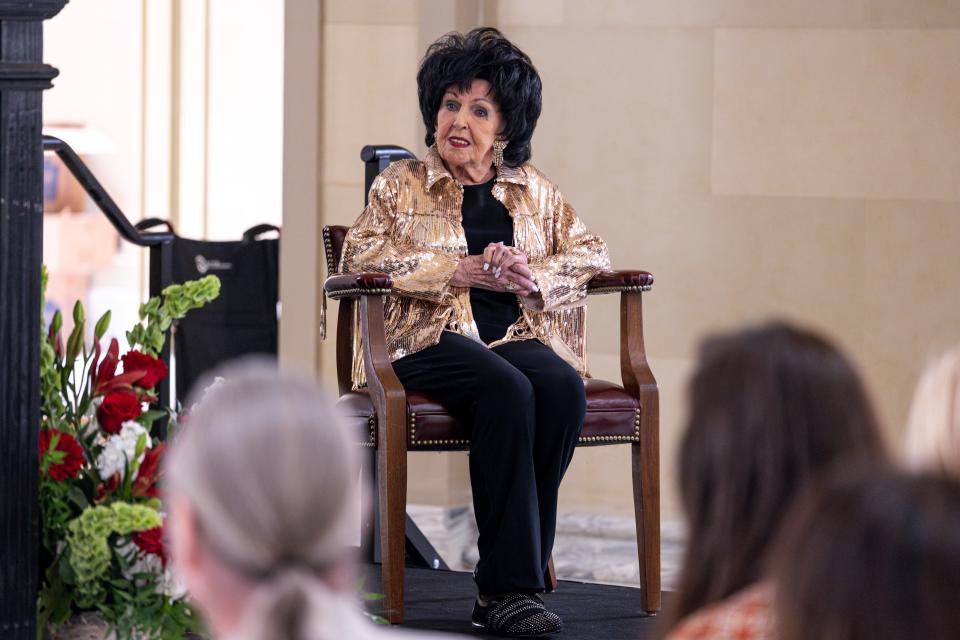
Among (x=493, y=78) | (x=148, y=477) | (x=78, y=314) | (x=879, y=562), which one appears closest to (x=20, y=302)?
(x=78, y=314)

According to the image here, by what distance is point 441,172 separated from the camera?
3418mm

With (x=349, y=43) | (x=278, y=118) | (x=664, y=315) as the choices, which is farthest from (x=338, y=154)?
(x=278, y=118)

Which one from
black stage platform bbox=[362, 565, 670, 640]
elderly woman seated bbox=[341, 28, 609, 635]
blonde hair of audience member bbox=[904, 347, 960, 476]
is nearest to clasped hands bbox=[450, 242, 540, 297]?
elderly woman seated bbox=[341, 28, 609, 635]

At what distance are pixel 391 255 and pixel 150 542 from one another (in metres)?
1.40

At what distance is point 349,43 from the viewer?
4.43 meters

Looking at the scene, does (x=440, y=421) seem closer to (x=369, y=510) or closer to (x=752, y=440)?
(x=369, y=510)

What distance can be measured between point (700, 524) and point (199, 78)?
6.89 meters

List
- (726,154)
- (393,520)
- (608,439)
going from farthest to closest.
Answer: (726,154) → (608,439) → (393,520)

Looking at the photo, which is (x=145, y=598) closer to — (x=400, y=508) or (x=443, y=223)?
(x=400, y=508)

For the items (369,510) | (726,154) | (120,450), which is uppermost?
(726,154)

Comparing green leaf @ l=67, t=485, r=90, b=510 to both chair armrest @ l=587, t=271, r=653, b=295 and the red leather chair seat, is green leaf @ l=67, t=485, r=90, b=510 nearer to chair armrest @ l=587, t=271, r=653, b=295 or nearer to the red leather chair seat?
the red leather chair seat

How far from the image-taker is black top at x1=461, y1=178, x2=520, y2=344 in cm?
341

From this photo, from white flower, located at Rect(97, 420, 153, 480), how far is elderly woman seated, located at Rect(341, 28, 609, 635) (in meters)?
1.08

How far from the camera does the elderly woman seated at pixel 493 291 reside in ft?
10.1
